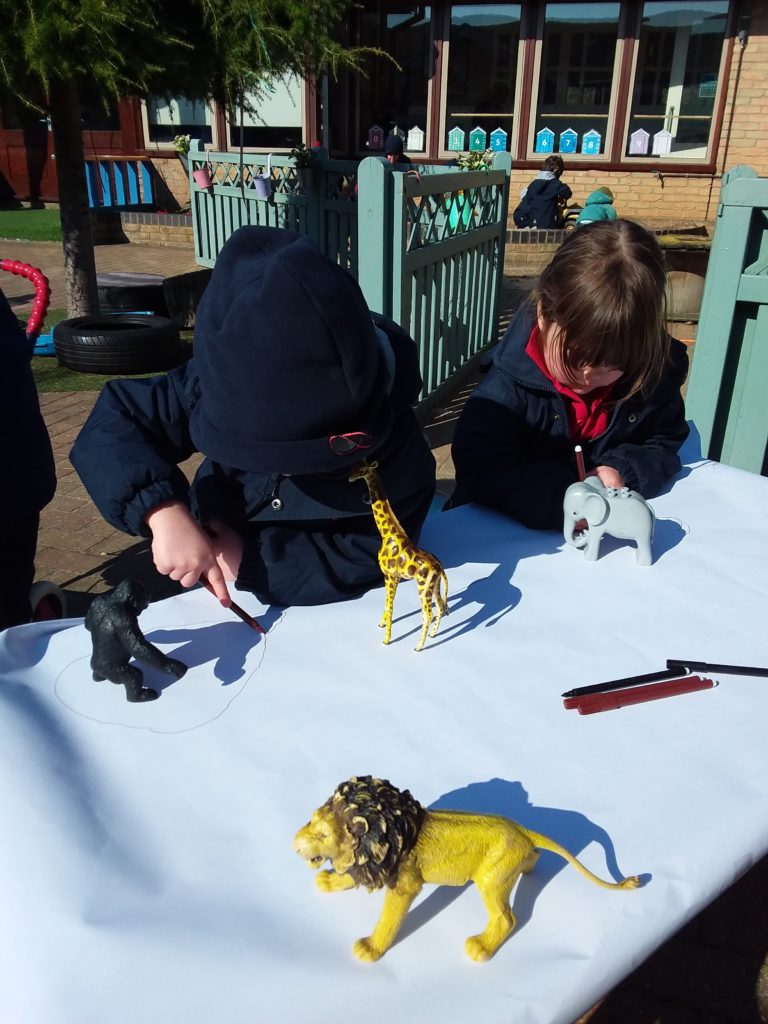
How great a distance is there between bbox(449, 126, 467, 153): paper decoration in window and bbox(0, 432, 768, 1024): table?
12384 millimetres

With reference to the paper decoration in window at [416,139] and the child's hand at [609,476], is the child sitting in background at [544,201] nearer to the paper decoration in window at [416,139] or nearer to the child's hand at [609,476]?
the paper decoration in window at [416,139]

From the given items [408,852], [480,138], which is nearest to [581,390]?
[408,852]

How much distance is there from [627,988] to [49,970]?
1.33m

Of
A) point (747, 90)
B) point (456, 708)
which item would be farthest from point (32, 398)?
point (747, 90)

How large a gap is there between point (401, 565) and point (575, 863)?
494mm

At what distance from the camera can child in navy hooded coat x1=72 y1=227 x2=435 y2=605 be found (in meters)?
1.08

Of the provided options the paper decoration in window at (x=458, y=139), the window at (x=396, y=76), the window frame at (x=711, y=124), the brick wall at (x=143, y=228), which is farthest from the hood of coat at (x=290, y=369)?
the window at (x=396, y=76)

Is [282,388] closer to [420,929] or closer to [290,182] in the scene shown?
[420,929]

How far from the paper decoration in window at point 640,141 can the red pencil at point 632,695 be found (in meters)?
12.3

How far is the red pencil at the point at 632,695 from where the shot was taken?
1080 mm

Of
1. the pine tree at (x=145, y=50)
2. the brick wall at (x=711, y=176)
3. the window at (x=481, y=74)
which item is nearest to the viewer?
the pine tree at (x=145, y=50)

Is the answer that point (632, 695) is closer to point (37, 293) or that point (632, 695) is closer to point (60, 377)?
point (37, 293)

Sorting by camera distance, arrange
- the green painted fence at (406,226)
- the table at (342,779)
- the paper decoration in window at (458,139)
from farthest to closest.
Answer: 1. the paper decoration in window at (458,139)
2. the green painted fence at (406,226)
3. the table at (342,779)

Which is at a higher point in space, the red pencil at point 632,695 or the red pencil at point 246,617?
the red pencil at point 246,617
